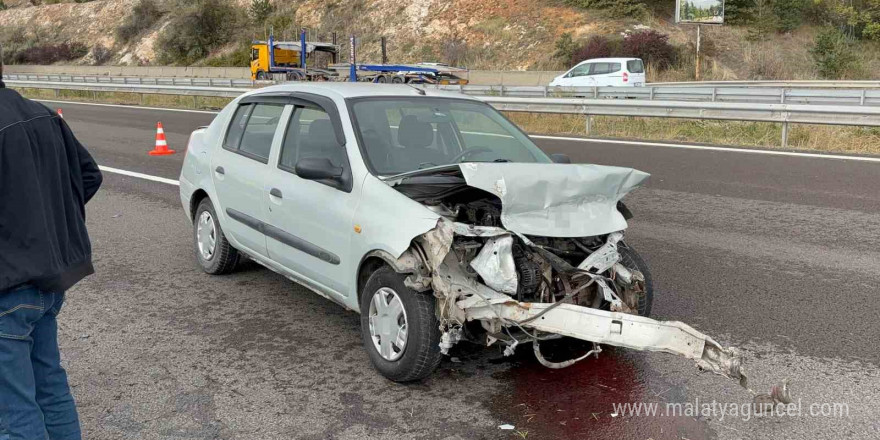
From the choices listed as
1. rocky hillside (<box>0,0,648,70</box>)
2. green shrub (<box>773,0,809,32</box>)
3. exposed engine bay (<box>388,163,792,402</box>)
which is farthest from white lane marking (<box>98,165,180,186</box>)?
green shrub (<box>773,0,809,32</box>)

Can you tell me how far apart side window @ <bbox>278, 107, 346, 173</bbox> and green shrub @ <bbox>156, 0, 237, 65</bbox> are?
55.6m

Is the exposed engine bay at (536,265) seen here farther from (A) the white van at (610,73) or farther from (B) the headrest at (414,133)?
(A) the white van at (610,73)

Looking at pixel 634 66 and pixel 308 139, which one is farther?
pixel 634 66

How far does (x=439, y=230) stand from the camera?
13.1 feet

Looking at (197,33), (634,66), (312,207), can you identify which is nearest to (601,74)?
(634,66)

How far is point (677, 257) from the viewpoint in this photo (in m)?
6.82

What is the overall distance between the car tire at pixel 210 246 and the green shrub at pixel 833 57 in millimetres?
35323

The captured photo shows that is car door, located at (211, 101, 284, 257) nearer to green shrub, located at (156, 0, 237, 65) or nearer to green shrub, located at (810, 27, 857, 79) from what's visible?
green shrub, located at (810, 27, 857, 79)

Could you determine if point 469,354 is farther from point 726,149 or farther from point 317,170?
point 726,149

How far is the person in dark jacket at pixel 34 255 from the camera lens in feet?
9.23

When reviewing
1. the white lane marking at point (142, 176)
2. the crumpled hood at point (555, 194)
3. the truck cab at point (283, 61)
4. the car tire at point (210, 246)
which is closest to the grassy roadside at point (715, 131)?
the white lane marking at point (142, 176)

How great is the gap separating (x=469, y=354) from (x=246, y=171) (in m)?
2.19

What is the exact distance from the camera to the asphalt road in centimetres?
385

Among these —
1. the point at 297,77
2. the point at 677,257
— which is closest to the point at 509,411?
the point at 677,257
